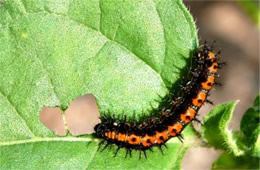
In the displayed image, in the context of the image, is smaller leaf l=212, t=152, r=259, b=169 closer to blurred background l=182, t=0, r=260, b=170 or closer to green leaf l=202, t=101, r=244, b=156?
green leaf l=202, t=101, r=244, b=156

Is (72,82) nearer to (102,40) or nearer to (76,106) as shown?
(102,40)

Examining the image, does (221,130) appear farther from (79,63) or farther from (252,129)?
(79,63)

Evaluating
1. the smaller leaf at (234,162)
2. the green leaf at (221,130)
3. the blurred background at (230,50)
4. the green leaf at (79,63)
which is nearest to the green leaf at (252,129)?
the green leaf at (221,130)

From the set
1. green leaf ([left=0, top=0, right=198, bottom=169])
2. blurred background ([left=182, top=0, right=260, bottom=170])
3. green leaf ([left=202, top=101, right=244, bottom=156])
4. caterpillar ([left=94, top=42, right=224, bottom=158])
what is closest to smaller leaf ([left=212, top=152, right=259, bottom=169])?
green leaf ([left=202, top=101, right=244, bottom=156])

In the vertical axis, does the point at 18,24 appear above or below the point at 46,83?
above

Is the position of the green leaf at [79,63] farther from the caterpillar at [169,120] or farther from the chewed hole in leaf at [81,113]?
the chewed hole in leaf at [81,113]

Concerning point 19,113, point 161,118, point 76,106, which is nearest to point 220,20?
point 76,106
